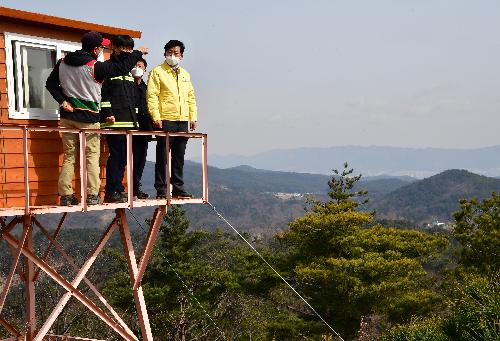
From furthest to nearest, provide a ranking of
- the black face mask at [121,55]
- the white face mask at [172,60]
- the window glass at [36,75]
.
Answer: the white face mask at [172,60]
the window glass at [36,75]
the black face mask at [121,55]

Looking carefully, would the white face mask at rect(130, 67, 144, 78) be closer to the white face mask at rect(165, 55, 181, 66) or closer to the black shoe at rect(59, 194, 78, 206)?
the white face mask at rect(165, 55, 181, 66)

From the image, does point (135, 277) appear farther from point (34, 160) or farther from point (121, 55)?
point (121, 55)

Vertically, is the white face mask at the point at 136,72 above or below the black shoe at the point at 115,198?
above

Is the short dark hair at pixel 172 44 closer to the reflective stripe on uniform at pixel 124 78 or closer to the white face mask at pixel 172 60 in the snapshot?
the white face mask at pixel 172 60

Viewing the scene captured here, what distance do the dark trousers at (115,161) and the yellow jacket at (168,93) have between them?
704mm

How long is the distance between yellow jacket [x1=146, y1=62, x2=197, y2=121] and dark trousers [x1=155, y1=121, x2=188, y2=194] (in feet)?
0.48

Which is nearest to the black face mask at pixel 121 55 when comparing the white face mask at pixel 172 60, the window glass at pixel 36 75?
the white face mask at pixel 172 60

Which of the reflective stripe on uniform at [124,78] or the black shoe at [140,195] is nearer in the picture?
the reflective stripe on uniform at [124,78]

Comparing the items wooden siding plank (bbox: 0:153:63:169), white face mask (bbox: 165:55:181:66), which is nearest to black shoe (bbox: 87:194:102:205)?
wooden siding plank (bbox: 0:153:63:169)

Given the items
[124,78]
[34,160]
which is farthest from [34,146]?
[124,78]

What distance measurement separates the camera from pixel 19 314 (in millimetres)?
64625

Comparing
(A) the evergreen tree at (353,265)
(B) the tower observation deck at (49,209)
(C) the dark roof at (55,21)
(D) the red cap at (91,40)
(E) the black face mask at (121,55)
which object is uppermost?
(C) the dark roof at (55,21)

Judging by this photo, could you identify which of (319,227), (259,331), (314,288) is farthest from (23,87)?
(259,331)

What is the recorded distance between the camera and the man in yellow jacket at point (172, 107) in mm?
9047
